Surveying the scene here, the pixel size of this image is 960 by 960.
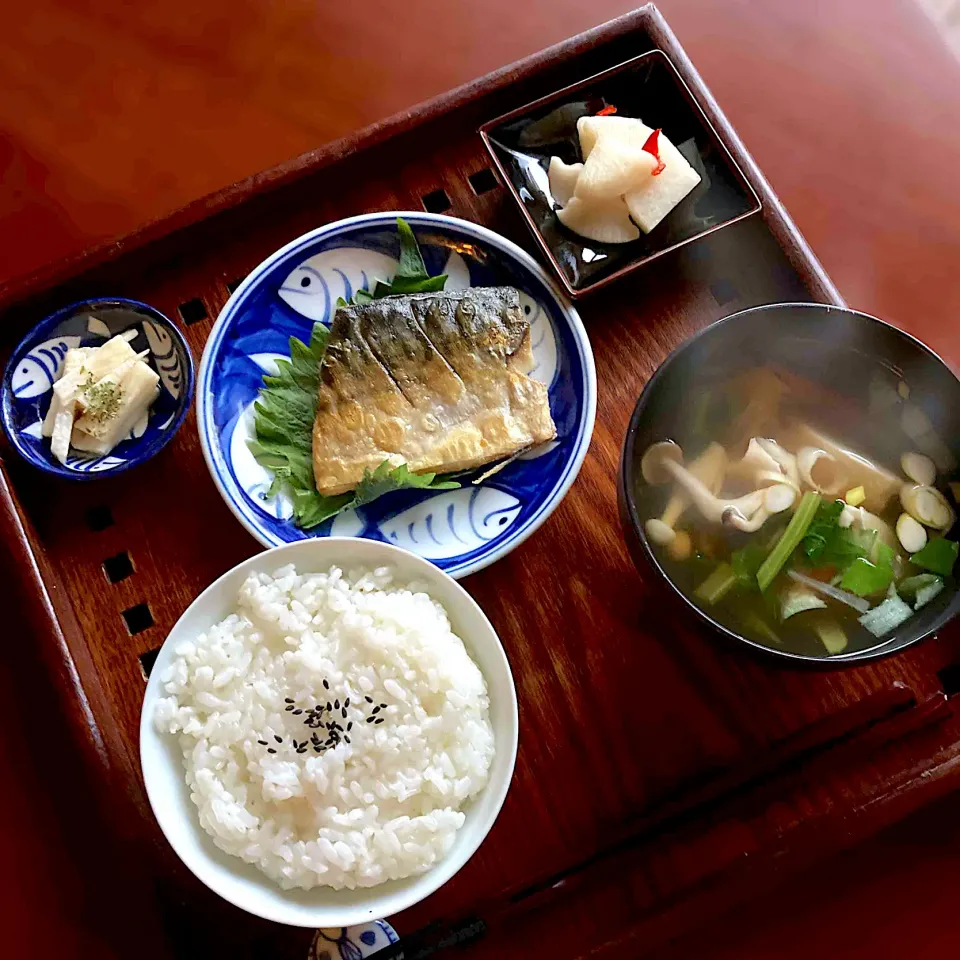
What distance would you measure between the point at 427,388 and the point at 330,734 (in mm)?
714

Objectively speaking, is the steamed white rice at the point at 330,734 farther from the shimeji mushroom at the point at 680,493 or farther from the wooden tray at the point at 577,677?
the shimeji mushroom at the point at 680,493

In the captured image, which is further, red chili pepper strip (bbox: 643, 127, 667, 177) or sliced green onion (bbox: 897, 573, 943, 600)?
red chili pepper strip (bbox: 643, 127, 667, 177)

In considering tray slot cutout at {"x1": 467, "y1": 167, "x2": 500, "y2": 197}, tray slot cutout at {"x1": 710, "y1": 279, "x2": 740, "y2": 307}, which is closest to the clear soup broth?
tray slot cutout at {"x1": 710, "y1": 279, "x2": 740, "y2": 307}

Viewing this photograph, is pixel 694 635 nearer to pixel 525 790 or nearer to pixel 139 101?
pixel 525 790

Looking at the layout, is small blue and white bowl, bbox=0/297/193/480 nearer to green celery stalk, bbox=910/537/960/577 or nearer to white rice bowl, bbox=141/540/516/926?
white rice bowl, bbox=141/540/516/926

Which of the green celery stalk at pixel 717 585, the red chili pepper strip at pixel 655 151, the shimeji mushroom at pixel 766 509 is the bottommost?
the green celery stalk at pixel 717 585

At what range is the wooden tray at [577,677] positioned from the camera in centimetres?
145

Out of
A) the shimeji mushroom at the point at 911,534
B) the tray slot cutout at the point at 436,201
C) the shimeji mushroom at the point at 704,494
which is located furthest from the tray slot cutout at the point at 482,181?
the shimeji mushroom at the point at 911,534

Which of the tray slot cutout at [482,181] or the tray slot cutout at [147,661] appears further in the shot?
the tray slot cutout at [482,181]

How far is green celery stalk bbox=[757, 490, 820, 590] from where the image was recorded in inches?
59.4

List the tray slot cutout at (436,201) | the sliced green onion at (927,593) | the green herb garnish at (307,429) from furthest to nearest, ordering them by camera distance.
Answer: the tray slot cutout at (436,201) → the green herb garnish at (307,429) → the sliced green onion at (927,593)

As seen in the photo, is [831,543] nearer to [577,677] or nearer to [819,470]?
[819,470]

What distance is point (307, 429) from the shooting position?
174 centimetres

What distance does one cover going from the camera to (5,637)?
1773mm
